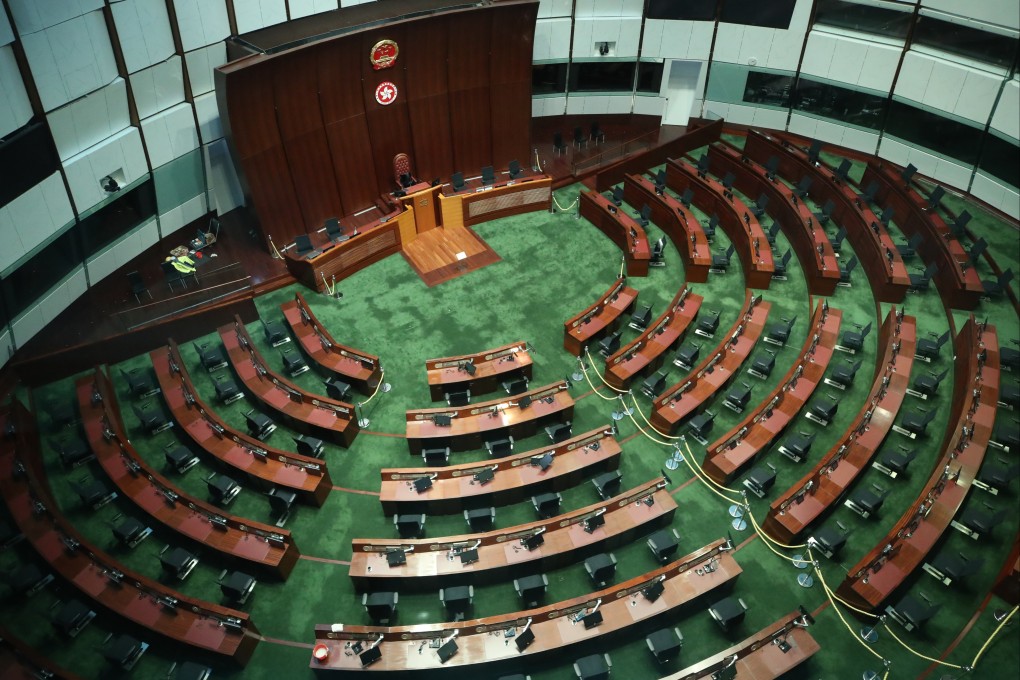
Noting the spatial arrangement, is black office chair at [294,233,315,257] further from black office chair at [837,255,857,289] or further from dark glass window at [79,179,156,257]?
black office chair at [837,255,857,289]

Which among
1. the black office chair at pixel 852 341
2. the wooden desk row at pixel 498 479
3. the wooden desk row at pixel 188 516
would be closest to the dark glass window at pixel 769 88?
the black office chair at pixel 852 341

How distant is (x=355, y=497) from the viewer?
11039 millimetres

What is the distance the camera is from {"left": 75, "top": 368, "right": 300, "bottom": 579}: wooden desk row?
9.76 m

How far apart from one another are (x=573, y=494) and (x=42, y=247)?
9.79 m

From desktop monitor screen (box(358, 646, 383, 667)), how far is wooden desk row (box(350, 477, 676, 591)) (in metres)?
1.12

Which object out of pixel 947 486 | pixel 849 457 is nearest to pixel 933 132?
pixel 849 457

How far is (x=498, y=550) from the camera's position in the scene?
972 centimetres

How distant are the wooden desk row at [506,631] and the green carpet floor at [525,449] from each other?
20.4 inches

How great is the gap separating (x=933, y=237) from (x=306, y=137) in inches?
503

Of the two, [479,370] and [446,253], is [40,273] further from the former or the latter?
[479,370]

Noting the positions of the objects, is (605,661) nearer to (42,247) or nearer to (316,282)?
(316,282)

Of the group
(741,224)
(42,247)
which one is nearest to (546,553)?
(741,224)

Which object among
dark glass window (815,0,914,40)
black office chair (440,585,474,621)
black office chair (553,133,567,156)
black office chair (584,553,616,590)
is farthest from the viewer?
black office chair (553,133,567,156)

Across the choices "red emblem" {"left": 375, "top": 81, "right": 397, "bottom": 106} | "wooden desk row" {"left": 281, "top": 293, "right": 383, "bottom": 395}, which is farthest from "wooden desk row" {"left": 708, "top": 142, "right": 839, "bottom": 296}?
"wooden desk row" {"left": 281, "top": 293, "right": 383, "bottom": 395}
